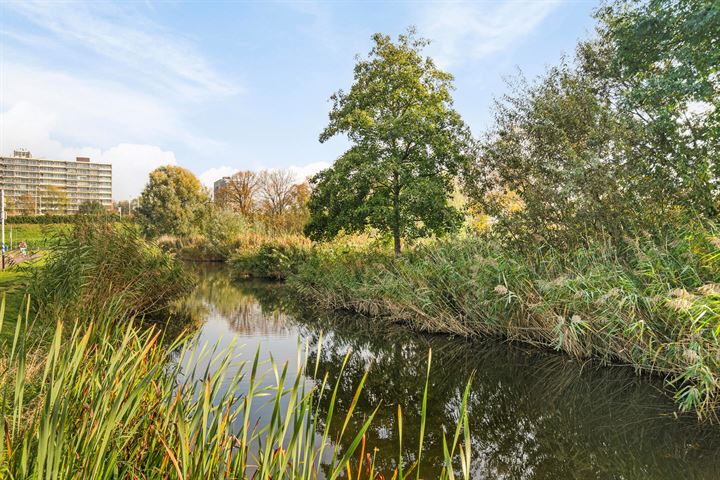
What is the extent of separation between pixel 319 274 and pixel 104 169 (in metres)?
82.4

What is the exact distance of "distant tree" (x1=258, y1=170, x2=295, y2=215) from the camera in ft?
128

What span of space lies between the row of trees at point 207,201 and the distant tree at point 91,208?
47.0 feet

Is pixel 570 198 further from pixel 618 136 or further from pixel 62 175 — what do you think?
pixel 62 175

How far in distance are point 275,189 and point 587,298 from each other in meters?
36.2

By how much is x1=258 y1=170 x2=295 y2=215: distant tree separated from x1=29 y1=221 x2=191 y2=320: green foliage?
27.9 m

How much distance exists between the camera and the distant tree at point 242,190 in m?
40.8

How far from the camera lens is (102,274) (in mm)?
7625

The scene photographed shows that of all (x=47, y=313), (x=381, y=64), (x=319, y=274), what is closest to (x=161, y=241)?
(x=319, y=274)

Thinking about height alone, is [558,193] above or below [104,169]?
below

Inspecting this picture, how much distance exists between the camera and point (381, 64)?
464 inches

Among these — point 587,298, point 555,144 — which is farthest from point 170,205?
point 587,298

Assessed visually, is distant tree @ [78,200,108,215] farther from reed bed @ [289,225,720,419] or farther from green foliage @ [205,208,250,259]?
green foliage @ [205,208,250,259]

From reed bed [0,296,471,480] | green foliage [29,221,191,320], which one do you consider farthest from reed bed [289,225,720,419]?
green foliage [29,221,191,320]

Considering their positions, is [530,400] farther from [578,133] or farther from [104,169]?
[104,169]
